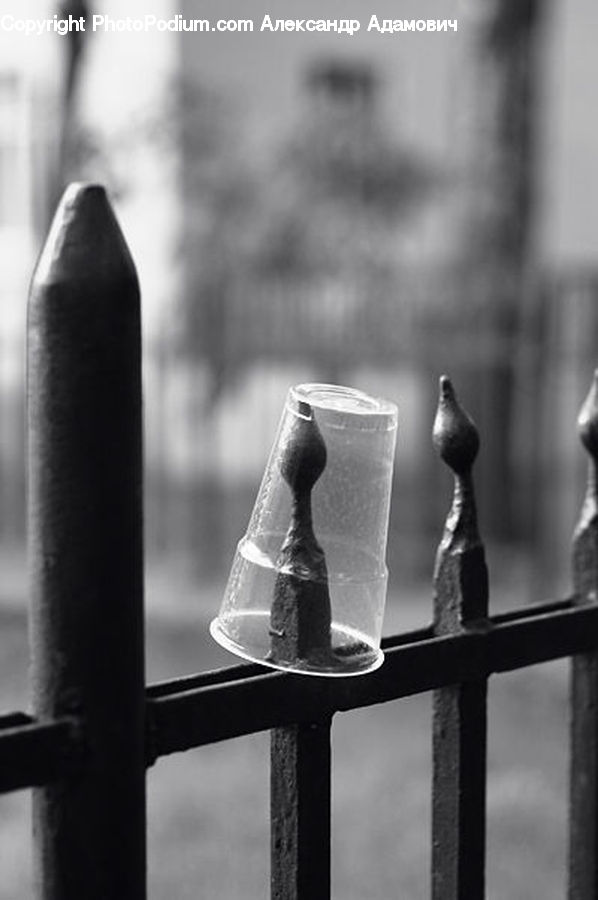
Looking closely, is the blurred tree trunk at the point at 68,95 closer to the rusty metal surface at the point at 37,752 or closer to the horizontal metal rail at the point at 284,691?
the horizontal metal rail at the point at 284,691

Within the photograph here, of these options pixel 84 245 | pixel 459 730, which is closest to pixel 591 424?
pixel 459 730

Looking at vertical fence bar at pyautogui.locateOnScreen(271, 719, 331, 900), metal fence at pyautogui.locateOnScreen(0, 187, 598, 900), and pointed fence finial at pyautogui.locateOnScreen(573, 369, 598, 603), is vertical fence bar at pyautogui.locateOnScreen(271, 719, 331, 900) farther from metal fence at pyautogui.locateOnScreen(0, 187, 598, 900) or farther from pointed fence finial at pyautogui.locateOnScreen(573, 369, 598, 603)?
pointed fence finial at pyautogui.locateOnScreen(573, 369, 598, 603)

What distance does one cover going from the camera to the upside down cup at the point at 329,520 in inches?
47.2

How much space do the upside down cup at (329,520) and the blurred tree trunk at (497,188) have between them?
5976 mm

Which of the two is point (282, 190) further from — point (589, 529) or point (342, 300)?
point (589, 529)

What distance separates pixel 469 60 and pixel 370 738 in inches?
162

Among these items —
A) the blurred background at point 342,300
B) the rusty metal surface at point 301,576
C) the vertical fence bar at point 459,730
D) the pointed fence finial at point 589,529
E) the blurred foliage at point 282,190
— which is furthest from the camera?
the blurred foliage at point 282,190

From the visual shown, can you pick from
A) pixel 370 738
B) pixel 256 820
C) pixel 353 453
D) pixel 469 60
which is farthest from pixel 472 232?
pixel 353 453

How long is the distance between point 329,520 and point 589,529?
364 mm

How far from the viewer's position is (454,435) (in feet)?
4.45

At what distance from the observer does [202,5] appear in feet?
41.1

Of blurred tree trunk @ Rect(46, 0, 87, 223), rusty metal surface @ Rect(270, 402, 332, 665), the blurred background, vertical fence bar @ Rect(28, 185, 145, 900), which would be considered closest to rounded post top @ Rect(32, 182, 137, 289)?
vertical fence bar @ Rect(28, 185, 145, 900)

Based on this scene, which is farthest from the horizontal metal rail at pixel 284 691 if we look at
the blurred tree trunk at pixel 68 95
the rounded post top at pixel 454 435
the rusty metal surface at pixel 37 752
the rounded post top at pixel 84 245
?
the blurred tree trunk at pixel 68 95

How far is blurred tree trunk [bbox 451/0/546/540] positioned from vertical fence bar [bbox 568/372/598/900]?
5675 millimetres
